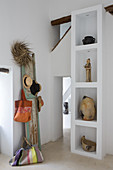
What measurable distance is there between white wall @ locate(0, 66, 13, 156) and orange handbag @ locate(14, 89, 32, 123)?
125 millimetres

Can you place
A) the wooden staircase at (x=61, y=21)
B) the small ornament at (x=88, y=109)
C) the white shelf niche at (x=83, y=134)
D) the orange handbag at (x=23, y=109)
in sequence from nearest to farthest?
the orange handbag at (x=23, y=109), the small ornament at (x=88, y=109), the white shelf niche at (x=83, y=134), the wooden staircase at (x=61, y=21)

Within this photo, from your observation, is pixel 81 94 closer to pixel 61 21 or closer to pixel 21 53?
pixel 21 53

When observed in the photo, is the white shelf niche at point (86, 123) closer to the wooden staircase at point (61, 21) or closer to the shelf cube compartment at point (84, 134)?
the shelf cube compartment at point (84, 134)

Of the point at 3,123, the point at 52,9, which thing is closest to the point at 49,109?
the point at 3,123

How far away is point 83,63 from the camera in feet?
12.0

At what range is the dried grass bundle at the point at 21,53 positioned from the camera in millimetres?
3166

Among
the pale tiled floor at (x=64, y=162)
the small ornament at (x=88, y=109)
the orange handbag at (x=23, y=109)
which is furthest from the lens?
the small ornament at (x=88, y=109)

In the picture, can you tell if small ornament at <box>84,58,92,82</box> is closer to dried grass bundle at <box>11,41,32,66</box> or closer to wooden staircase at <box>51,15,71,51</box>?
wooden staircase at <box>51,15,71,51</box>

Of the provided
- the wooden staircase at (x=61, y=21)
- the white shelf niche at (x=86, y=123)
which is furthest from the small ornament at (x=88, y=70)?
the wooden staircase at (x=61, y=21)

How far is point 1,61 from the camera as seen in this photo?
297 centimetres

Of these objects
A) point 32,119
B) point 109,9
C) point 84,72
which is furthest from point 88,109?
point 109,9

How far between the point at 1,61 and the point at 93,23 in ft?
6.53

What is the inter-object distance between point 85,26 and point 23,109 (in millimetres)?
2126

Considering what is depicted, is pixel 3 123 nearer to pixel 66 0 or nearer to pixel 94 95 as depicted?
pixel 94 95
